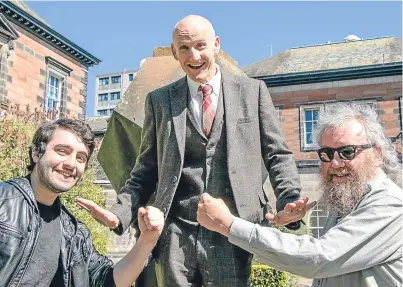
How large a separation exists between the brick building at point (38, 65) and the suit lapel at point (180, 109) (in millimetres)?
14159

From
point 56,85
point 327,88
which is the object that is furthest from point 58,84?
point 327,88

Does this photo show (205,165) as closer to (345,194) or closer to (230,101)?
(230,101)

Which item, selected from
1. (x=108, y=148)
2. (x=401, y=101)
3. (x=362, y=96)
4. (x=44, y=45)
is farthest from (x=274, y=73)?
(x=108, y=148)

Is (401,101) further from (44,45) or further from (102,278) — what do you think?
(102,278)

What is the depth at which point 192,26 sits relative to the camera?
103 inches

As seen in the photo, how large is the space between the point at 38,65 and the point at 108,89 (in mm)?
70800

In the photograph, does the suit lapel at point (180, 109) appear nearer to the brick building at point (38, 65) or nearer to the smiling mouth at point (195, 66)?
the smiling mouth at point (195, 66)

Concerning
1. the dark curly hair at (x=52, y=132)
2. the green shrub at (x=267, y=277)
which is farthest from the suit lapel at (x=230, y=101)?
the green shrub at (x=267, y=277)

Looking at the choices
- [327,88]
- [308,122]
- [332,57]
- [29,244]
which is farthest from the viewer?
[332,57]

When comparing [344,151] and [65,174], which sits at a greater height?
[344,151]

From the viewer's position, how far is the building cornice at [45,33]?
1777 centimetres

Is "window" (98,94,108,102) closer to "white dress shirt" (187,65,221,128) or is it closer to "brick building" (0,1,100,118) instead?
"brick building" (0,1,100,118)

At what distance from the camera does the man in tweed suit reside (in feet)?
8.21

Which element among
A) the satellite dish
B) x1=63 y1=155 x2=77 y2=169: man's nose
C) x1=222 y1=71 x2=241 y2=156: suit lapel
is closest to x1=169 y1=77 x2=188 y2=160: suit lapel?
x1=222 y1=71 x2=241 y2=156: suit lapel
